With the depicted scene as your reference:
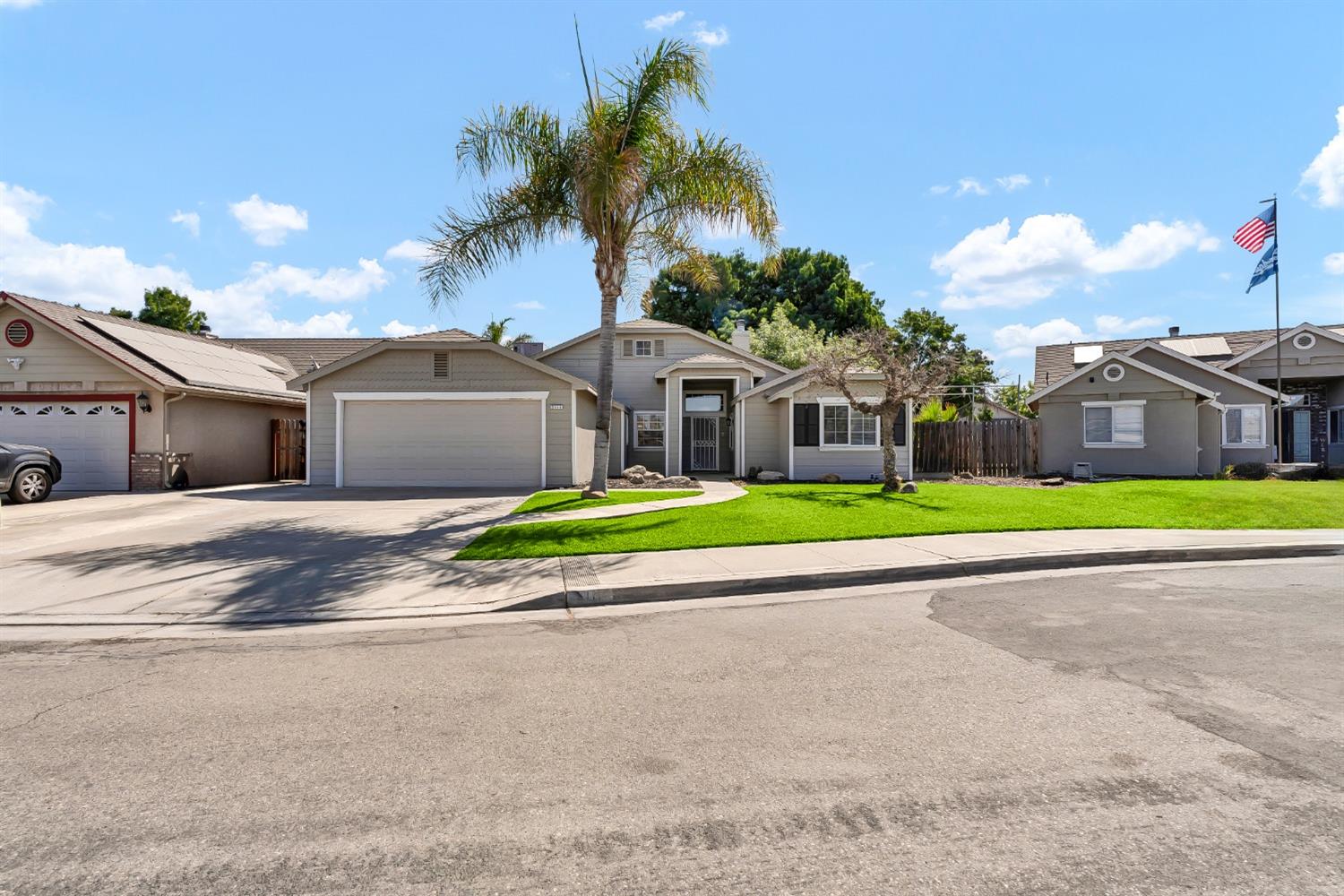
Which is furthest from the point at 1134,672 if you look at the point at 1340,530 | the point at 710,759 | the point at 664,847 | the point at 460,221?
the point at 460,221

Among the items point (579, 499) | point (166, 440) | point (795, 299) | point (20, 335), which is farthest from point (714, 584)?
point (795, 299)

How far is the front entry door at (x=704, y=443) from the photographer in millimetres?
24875

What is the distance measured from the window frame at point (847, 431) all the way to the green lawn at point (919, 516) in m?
4.78

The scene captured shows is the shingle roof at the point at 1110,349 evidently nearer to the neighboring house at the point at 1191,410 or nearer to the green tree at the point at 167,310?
the neighboring house at the point at 1191,410

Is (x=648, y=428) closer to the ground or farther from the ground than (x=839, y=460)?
farther from the ground

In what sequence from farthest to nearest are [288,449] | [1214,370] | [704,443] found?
1. [704,443]
2. [1214,370]
3. [288,449]

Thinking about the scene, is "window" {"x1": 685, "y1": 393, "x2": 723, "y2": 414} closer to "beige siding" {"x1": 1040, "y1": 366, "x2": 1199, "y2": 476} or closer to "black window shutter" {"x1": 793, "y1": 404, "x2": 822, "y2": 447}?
"black window shutter" {"x1": 793, "y1": 404, "x2": 822, "y2": 447}

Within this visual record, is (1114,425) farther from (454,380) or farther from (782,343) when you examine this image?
(454,380)

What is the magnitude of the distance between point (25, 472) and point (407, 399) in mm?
7905

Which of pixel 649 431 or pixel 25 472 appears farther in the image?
pixel 649 431

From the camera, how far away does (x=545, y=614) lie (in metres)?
6.67

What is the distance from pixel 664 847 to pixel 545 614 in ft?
13.4

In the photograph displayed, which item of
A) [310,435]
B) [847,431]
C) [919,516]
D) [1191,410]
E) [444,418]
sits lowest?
[919,516]

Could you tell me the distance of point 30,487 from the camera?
1499cm
